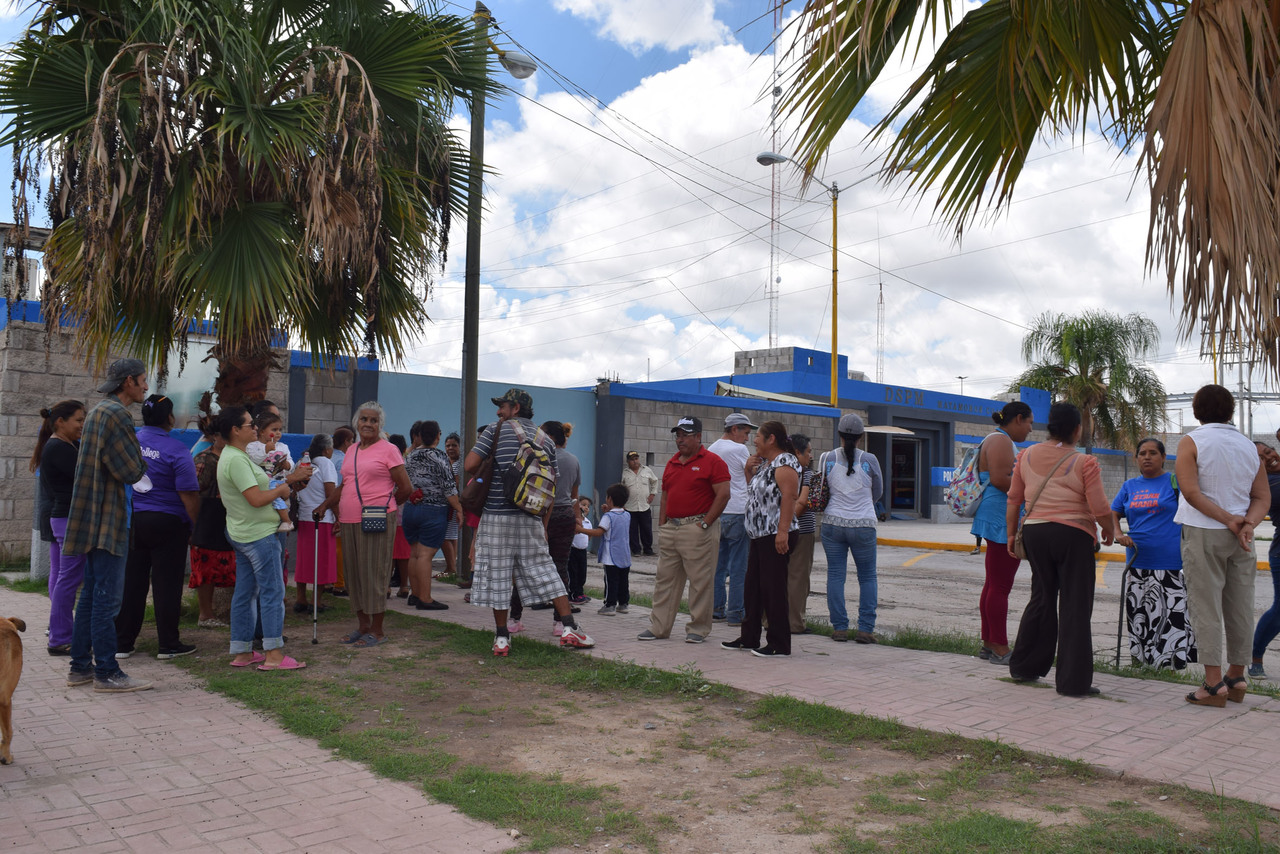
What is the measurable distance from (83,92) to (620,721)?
21.7 ft

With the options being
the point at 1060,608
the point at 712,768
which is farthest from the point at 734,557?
the point at 712,768

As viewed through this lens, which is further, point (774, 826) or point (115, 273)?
point (115, 273)

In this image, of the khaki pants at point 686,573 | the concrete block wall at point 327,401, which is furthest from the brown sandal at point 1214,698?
the concrete block wall at point 327,401

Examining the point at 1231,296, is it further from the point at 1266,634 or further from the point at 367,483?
the point at 367,483

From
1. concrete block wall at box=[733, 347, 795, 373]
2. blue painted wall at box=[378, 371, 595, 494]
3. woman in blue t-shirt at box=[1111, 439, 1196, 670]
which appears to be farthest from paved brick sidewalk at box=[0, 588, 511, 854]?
concrete block wall at box=[733, 347, 795, 373]

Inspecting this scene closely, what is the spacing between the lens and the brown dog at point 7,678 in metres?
4.29

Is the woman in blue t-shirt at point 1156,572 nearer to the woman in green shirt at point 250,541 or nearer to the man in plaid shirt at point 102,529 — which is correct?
the woman in green shirt at point 250,541

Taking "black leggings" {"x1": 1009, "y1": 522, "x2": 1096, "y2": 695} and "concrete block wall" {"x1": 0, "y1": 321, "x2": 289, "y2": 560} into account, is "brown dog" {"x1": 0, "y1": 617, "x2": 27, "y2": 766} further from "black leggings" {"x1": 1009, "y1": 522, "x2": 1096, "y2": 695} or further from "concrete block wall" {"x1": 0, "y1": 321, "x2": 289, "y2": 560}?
"concrete block wall" {"x1": 0, "y1": 321, "x2": 289, "y2": 560}

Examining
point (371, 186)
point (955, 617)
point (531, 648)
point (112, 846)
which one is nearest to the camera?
point (112, 846)

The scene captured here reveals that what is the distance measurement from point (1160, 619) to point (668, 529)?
368cm

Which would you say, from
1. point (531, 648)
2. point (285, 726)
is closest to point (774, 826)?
point (285, 726)

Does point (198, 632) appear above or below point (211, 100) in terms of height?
below

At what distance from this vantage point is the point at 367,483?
7113mm

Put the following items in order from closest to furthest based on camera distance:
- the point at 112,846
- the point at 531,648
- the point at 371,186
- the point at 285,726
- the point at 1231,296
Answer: the point at 1231,296
the point at 112,846
the point at 285,726
the point at 531,648
the point at 371,186
